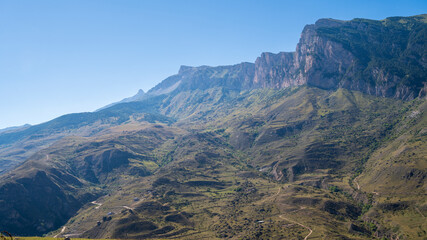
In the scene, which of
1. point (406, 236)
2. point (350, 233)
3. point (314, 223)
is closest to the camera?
point (406, 236)

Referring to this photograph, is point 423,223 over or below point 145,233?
below

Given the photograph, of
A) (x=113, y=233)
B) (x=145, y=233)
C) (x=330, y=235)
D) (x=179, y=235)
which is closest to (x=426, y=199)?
(x=330, y=235)

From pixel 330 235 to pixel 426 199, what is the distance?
74.1 m

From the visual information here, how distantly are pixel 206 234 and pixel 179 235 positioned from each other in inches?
764

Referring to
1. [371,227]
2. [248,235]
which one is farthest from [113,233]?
[371,227]

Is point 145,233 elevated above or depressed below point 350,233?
above

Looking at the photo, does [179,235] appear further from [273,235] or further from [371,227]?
[371,227]

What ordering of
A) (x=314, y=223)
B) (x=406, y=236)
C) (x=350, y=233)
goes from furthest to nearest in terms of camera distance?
(x=314, y=223)
(x=350, y=233)
(x=406, y=236)

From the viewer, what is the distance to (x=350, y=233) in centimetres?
17888

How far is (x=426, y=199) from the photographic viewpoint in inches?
7343

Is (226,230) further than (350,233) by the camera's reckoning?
Yes

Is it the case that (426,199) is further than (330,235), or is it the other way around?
(426,199)

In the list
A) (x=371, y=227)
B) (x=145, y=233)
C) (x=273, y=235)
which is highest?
(x=145, y=233)

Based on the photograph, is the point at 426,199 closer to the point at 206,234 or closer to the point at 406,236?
the point at 406,236
